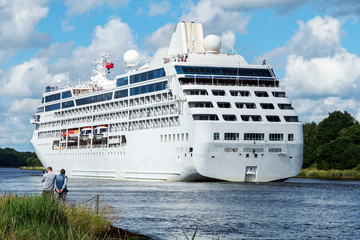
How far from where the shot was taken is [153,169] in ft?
239

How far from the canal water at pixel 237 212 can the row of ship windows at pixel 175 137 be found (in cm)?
841

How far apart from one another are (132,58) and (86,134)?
13.0 m

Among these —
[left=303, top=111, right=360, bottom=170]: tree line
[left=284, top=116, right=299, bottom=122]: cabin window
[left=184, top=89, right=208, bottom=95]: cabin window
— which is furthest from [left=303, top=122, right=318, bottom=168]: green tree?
[left=184, top=89, right=208, bottom=95]: cabin window

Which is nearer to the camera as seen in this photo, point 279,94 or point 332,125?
point 279,94

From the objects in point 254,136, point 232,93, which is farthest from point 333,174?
point 254,136

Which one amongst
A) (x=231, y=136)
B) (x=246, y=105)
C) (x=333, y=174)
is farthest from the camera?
(x=333, y=174)

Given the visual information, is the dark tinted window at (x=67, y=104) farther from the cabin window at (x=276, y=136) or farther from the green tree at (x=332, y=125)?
the green tree at (x=332, y=125)

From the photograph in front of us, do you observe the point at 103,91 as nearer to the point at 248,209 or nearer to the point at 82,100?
the point at 82,100

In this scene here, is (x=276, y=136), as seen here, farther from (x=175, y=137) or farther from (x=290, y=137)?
(x=175, y=137)

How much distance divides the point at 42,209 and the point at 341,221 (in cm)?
1868

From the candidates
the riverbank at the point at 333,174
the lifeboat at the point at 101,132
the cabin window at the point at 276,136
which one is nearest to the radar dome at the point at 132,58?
the lifeboat at the point at 101,132

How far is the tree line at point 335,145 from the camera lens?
324ft

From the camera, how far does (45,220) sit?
22.8 m

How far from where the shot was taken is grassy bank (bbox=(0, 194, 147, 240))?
64.8 ft
